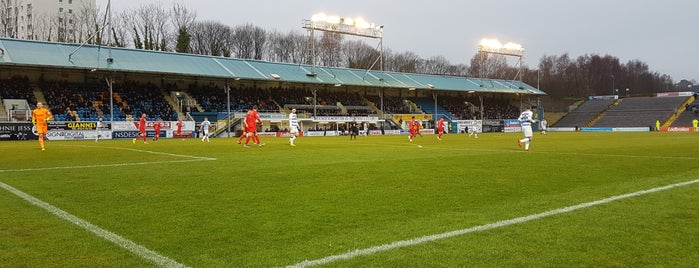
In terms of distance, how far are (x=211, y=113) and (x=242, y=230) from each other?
47.1 meters

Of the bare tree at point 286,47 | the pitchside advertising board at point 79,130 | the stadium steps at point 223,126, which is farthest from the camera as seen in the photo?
the bare tree at point 286,47

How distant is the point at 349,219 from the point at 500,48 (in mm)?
68704

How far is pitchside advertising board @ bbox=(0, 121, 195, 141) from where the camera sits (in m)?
37.2

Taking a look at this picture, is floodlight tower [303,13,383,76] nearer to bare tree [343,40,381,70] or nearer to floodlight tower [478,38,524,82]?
floodlight tower [478,38,524,82]

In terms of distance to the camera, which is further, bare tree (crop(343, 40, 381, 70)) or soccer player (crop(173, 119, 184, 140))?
bare tree (crop(343, 40, 381, 70))

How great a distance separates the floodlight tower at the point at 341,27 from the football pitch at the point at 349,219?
39.9 m

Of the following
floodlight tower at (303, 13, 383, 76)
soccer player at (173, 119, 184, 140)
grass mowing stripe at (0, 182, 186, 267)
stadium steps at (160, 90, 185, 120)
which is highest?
floodlight tower at (303, 13, 383, 76)

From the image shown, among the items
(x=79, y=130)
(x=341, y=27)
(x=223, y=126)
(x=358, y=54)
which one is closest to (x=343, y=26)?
(x=341, y=27)

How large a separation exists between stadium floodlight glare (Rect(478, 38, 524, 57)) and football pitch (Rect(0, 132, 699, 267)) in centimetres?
5984

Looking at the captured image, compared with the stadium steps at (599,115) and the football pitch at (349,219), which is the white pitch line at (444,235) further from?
the stadium steps at (599,115)

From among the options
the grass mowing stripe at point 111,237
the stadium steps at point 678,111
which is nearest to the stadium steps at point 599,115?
the stadium steps at point 678,111

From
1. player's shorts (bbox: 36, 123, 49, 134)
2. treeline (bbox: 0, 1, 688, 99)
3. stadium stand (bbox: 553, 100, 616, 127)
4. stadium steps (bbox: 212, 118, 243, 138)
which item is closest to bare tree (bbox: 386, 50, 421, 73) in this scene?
treeline (bbox: 0, 1, 688, 99)

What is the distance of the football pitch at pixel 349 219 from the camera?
446 centimetres

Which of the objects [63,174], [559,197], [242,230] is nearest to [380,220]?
[242,230]
